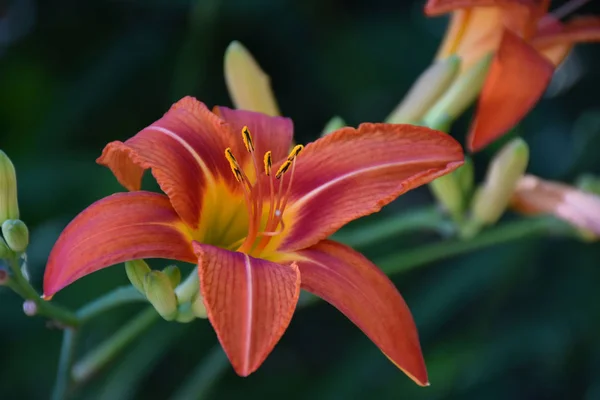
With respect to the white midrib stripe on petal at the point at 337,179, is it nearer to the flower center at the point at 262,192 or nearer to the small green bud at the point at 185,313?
the flower center at the point at 262,192

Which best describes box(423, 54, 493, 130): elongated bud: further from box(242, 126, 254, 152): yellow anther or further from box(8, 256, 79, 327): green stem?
box(8, 256, 79, 327): green stem

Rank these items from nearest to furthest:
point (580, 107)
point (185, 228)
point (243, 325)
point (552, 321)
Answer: point (243, 325)
point (185, 228)
point (552, 321)
point (580, 107)

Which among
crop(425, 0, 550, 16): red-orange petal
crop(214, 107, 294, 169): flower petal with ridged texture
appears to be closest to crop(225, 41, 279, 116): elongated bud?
crop(214, 107, 294, 169): flower petal with ridged texture

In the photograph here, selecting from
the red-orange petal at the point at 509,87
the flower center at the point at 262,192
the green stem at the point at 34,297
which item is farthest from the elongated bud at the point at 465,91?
the green stem at the point at 34,297

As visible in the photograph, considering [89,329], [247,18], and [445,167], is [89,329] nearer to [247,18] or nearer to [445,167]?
[247,18]

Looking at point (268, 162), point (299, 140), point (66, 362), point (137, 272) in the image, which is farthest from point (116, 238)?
point (299, 140)

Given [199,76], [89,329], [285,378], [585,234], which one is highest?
[199,76]

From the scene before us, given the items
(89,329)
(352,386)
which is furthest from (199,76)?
(352,386)
